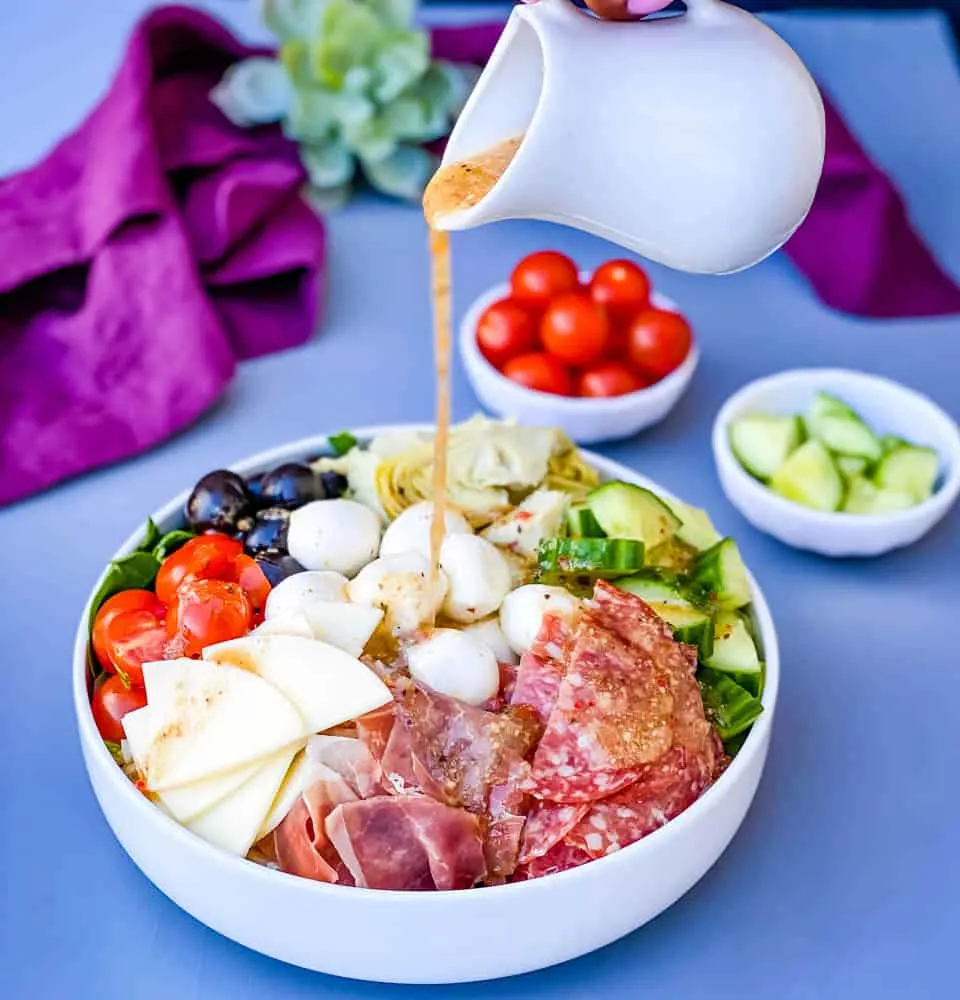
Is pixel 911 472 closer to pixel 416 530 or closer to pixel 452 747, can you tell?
pixel 416 530

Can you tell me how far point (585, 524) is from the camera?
4.55ft

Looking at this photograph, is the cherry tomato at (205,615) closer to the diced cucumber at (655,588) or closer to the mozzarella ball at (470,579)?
the mozzarella ball at (470,579)

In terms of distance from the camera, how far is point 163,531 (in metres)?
1.45

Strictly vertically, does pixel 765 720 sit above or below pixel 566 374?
above

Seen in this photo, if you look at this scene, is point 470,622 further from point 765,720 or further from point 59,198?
point 59,198

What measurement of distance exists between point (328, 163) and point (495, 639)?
1.26 metres

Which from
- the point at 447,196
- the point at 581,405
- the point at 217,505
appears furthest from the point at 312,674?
the point at 581,405

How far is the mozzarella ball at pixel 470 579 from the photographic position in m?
1.31

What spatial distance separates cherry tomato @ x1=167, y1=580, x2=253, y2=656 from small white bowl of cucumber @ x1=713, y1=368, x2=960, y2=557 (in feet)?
2.25

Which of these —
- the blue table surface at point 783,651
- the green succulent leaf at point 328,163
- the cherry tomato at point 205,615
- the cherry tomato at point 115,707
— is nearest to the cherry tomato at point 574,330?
the blue table surface at point 783,651

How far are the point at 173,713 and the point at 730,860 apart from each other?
0.54 m

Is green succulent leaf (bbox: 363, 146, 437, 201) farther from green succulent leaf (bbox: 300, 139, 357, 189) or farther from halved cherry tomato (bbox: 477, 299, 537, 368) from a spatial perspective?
halved cherry tomato (bbox: 477, 299, 537, 368)

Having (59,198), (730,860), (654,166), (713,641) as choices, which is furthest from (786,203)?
(59,198)

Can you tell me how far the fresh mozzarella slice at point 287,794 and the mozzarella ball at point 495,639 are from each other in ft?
0.77
